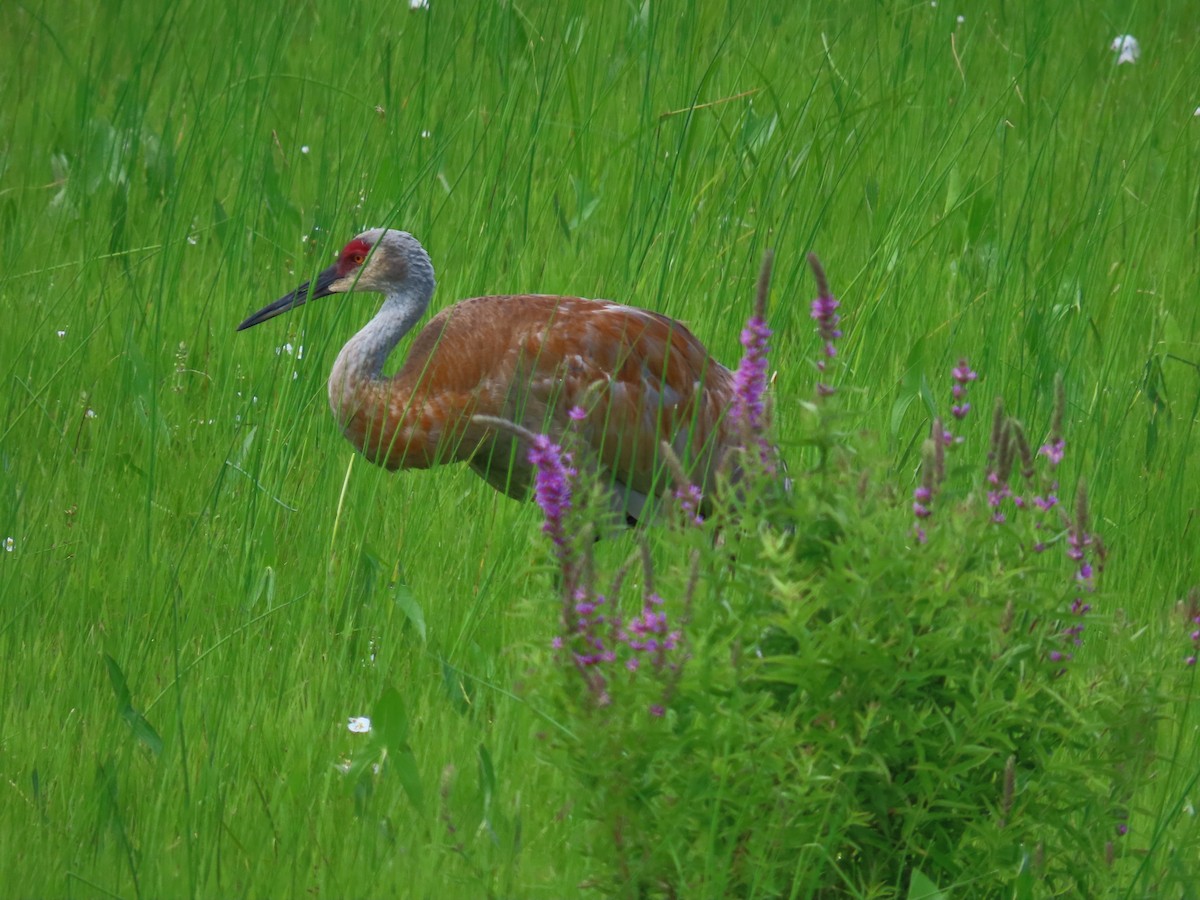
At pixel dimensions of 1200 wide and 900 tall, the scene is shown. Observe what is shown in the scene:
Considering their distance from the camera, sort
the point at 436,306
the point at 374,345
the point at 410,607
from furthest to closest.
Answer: the point at 436,306, the point at 374,345, the point at 410,607

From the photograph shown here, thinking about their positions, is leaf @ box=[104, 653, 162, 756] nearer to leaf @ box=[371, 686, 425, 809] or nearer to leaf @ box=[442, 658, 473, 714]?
leaf @ box=[371, 686, 425, 809]

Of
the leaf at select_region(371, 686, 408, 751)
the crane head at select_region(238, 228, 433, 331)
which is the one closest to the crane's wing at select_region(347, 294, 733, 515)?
the crane head at select_region(238, 228, 433, 331)

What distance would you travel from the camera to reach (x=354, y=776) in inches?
109

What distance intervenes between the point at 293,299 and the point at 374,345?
289 mm

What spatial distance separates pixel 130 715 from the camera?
286 cm

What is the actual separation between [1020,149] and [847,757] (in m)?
4.40

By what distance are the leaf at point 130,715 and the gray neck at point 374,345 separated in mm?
1707

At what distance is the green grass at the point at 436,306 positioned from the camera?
2816 millimetres

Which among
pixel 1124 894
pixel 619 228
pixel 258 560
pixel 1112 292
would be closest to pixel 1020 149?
pixel 1112 292

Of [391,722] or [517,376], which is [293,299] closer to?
[517,376]

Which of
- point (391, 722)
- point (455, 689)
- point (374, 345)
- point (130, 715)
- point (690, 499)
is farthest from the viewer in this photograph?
point (374, 345)

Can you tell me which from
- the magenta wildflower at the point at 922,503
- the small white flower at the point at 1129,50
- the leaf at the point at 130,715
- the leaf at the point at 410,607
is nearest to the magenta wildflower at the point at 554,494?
the magenta wildflower at the point at 922,503

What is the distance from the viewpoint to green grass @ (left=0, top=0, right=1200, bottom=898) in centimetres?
282

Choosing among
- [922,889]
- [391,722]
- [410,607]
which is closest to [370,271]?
[410,607]
